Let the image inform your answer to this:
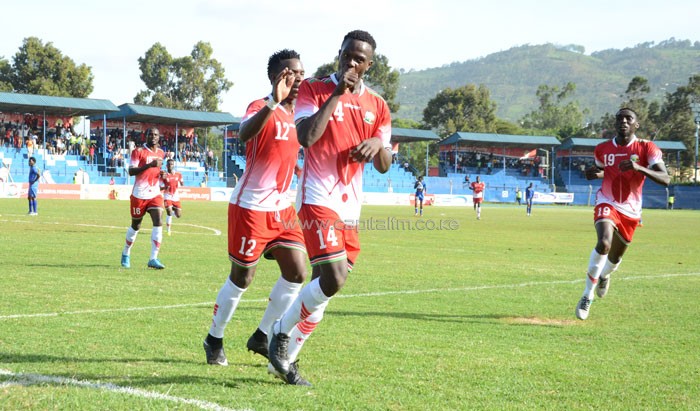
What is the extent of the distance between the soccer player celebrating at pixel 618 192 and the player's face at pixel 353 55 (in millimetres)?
6047

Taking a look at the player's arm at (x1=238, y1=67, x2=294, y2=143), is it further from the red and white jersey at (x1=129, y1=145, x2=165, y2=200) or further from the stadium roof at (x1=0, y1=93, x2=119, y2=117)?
the stadium roof at (x1=0, y1=93, x2=119, y2=117)

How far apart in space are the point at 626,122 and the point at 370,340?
18.0 ft

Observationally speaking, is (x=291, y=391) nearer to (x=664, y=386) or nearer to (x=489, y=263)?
(x=664, y=386)

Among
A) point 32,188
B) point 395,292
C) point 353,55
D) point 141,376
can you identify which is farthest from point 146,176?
point 32,188

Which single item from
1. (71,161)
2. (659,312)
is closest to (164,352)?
(659,312)

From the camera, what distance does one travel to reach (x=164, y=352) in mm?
6762

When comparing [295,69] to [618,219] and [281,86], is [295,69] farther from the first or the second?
[618,219]

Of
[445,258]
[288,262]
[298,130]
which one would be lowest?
[445,258]

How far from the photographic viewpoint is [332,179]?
5.99 m

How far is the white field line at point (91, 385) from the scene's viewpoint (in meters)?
5.10

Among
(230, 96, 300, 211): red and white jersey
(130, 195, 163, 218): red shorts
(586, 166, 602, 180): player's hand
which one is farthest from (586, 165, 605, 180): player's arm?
(130, 195, 163, 218): red shorts

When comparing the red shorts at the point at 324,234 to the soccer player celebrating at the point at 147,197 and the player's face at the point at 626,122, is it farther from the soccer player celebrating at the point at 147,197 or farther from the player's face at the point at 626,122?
the soccer player celebrating at the point at 147,197

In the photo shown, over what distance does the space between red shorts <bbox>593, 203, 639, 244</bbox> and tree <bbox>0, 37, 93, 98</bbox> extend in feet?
257

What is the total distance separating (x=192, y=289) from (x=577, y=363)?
6.06 meters
